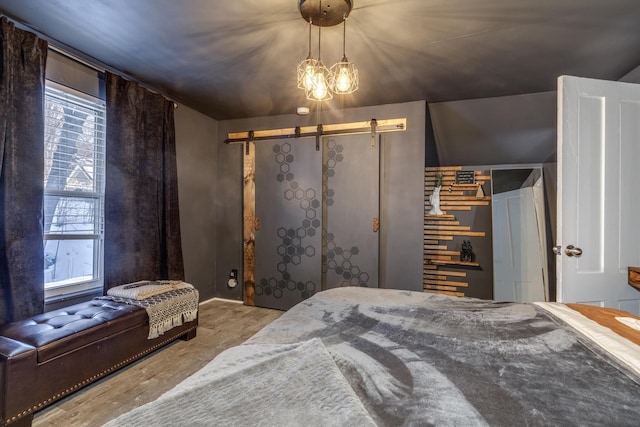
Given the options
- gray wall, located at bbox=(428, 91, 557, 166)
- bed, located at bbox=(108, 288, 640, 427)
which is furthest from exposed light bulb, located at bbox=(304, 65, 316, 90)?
gray wall, located at bbox=(428, 91, 557, 166)

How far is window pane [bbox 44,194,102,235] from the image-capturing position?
2322 mm

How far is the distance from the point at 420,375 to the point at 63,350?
6.71 ft

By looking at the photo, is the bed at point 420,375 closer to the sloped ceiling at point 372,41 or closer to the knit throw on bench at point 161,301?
the knit throw on bench at point 161,301

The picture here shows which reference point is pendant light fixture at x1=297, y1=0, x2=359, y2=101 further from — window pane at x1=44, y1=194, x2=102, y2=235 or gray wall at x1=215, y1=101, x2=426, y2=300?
window pane at x1=44, y1=194, x2=102, y2=235

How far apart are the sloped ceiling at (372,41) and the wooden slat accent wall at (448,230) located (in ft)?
3.75

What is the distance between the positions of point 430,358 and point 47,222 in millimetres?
2827

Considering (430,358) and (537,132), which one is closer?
(430,358)

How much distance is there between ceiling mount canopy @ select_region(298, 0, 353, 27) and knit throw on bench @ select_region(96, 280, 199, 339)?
2.35 metres

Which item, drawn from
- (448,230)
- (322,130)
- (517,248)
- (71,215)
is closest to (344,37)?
(322,130)

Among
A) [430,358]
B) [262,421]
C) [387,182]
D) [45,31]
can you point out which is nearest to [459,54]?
[387,182]

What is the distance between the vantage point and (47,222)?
2.30 m

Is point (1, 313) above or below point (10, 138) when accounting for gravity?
below

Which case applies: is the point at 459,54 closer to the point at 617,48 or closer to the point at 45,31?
the point at 617,48

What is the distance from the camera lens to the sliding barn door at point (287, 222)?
141 inches
